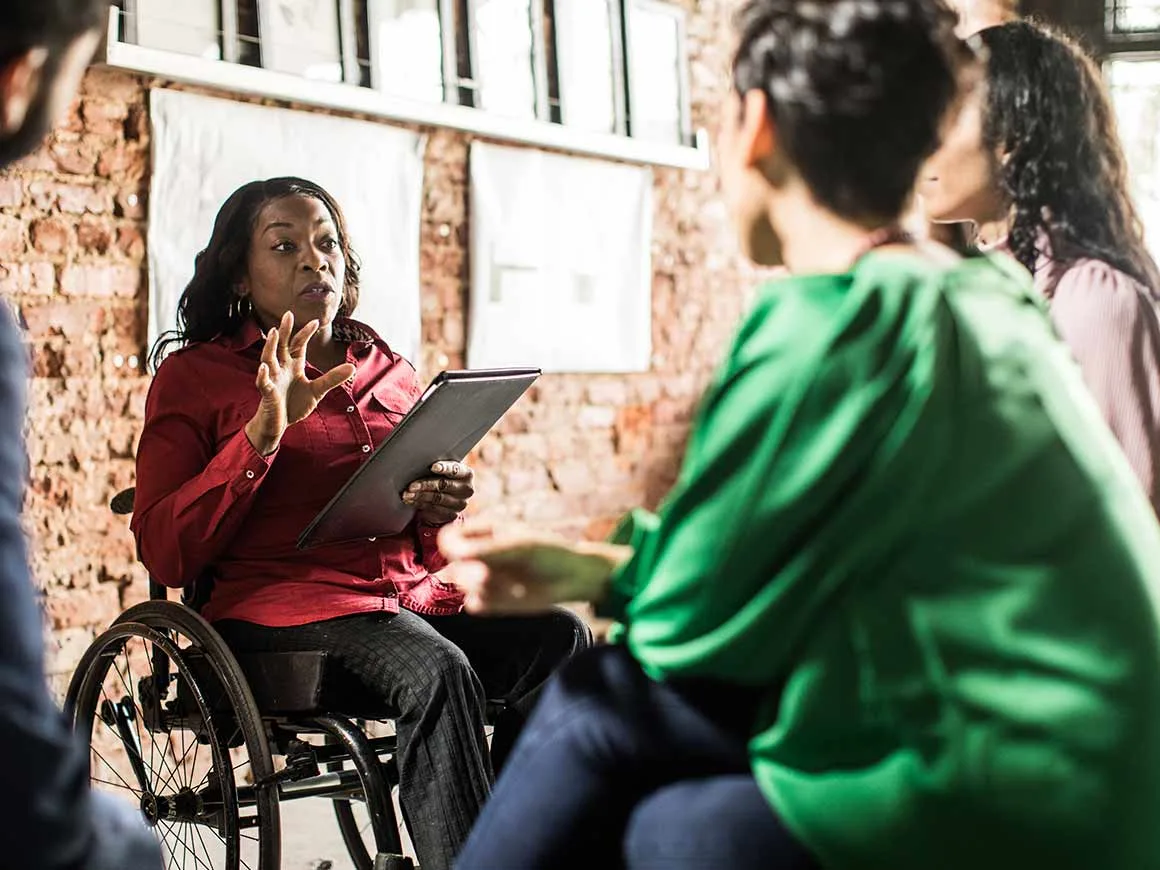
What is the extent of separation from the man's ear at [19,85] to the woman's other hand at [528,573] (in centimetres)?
56

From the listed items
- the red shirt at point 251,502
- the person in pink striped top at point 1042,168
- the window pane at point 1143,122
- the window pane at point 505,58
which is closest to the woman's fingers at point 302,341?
the red shirt at point 251,502

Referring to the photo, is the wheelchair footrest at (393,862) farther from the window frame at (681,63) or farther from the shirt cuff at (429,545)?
the window frame at (681,63)

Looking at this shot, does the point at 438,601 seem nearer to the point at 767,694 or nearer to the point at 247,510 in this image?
the point at 247,510

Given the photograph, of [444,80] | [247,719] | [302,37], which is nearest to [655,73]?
[444,80]

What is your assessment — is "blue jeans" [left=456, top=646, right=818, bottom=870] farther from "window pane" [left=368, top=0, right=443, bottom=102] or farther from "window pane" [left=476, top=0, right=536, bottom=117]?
"window pane" [left=476, top=0, right=536, bottom=117]

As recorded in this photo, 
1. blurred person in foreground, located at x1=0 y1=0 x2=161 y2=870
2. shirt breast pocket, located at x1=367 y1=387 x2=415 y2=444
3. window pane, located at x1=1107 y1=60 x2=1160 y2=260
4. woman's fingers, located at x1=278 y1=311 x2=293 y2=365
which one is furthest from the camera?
window pane, located at x1=1107 y1=60 x2=1160 y2=260

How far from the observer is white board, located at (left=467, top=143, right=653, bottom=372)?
3.99 m

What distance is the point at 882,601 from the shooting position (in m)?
1.01

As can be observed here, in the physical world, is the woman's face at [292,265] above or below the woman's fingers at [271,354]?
above

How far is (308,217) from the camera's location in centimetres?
231

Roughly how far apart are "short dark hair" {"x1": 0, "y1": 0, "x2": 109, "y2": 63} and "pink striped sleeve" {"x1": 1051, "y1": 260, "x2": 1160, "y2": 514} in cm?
150

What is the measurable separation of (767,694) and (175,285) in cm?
239

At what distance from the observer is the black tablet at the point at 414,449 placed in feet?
6.25

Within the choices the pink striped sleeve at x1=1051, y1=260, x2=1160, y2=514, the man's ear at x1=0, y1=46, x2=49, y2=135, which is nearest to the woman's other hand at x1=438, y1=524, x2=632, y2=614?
the man's ear at x1=0, y1=46, x2=49, y2=135
